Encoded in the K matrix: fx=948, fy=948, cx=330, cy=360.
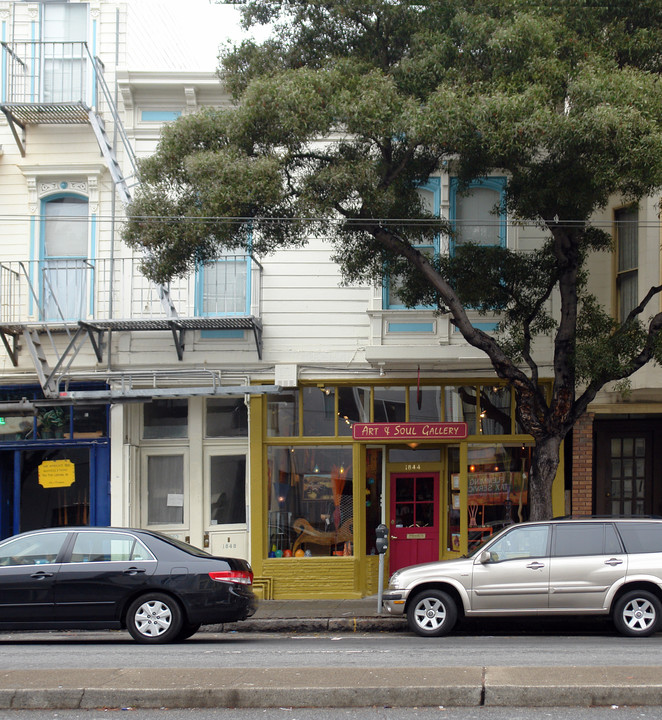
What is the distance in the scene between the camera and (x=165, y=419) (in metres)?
16.7

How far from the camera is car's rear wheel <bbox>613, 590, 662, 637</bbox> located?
11266 mm

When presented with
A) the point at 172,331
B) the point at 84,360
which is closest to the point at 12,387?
the point at 84,360

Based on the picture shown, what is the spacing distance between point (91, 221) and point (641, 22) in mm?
9288

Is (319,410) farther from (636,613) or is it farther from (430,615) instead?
(636,613)

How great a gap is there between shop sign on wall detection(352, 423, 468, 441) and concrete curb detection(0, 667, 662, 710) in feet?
25.6

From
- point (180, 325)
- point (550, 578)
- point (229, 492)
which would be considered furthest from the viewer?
point (229, 492)

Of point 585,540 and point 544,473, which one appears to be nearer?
point 585,540

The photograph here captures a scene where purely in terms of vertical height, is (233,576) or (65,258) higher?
(65,258)

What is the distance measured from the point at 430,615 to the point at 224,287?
7.12 metres

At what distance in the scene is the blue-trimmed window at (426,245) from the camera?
52.1 feet

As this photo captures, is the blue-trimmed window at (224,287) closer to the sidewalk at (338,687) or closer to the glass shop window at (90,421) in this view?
the glass shop window at (90,421)

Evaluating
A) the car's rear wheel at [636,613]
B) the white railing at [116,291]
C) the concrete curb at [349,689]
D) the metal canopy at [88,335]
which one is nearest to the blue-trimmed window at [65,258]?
the white railing at [116,291]

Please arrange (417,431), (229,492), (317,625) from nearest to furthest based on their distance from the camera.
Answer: (317,625)
(417,431)
(229,492)

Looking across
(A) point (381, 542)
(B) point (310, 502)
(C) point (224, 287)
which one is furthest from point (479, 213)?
(A) point (381, 542)
